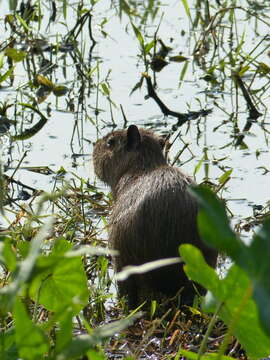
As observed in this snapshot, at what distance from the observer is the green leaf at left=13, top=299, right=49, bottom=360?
1.69m

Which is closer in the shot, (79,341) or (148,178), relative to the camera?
(79,341)

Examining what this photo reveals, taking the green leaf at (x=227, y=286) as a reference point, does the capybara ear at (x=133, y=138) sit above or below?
above

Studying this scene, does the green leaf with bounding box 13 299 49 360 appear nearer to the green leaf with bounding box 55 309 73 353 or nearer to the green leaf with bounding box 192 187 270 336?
the green leaf with bounding box 55 309 73 353

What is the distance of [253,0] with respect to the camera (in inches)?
344

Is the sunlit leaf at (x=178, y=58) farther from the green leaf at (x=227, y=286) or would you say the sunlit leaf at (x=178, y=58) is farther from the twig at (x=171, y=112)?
the green leaf at (x=227, y=286)

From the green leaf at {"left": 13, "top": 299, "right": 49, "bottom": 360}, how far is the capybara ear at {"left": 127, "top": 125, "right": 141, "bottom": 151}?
328 centimetres

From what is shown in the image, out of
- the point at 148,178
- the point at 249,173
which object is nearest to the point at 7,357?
the point at 148,178

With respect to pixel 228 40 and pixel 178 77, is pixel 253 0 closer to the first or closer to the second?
pixel 228 40

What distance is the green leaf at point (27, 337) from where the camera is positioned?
1687 millimetres

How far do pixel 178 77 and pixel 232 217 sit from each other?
230 centimetres

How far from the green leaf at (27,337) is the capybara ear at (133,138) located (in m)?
3.28

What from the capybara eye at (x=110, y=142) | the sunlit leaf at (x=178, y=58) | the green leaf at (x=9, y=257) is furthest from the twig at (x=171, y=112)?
the green leaf at (x=9, y=257)

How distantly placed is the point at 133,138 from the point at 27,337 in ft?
11.1

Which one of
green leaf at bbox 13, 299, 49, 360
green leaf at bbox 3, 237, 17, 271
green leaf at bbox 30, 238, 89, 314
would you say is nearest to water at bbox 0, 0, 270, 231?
green leaf at bbox 30, 238, 89, 314
